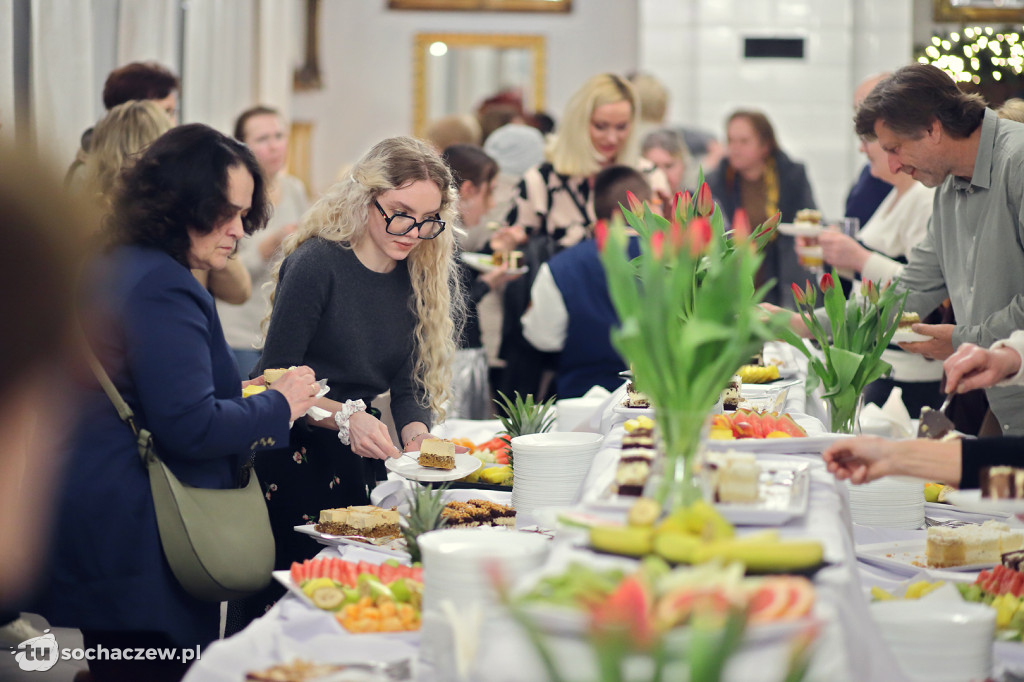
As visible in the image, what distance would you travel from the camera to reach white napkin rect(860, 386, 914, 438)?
9.27ft

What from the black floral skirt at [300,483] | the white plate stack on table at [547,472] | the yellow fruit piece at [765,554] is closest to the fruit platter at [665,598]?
the yellow fruit piece at [765,554]

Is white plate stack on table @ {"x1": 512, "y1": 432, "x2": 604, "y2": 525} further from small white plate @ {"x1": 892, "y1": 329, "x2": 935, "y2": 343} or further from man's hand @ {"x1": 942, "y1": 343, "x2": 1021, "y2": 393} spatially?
small white plate @ {"x1": 892, "y1": 329, "x2": 935, "y2": 343}

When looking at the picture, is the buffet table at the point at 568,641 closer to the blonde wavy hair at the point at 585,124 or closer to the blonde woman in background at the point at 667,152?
the blonde wavy hair at the point at 585,124

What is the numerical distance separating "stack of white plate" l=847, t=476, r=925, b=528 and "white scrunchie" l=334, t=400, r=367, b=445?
1.16m

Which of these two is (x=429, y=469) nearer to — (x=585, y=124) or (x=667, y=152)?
(x=585, y=124)

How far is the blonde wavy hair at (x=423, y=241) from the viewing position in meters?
2.70

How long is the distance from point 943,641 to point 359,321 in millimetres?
1664

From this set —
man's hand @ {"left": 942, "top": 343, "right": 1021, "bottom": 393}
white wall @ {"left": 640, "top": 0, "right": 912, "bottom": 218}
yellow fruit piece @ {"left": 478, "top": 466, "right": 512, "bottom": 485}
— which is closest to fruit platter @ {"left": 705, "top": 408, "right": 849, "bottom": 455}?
man's hand @ {"left": 942, "top": 343, "right": 1021, "bottom": 393}

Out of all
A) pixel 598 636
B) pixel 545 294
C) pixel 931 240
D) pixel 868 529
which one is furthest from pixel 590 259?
pixel 598 636

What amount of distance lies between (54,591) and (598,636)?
1342 mm

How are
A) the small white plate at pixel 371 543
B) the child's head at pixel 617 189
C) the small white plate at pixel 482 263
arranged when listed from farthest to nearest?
the small white plate at pixel 482 263 → the child's head at pixel 617 189 → the small white plate at pixel 371 543

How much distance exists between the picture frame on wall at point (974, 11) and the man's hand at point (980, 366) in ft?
24.7

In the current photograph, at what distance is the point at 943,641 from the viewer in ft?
4.85

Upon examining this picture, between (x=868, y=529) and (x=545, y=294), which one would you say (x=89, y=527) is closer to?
(x=868, y=529)
